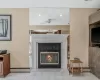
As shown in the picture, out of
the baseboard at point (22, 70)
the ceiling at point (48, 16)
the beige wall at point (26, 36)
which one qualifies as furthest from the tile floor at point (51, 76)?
the ceiling at point (48, 16)

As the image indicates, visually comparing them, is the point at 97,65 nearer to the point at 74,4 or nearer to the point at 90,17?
the point at 90,17

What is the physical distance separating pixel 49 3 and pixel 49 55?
1.91 metres

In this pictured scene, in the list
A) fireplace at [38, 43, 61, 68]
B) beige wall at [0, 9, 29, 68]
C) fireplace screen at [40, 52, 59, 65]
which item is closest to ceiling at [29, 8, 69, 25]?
beige wall at [0, 9, 29, 68]

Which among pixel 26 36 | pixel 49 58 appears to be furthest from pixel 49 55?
pixel 26 36

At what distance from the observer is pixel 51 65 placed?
6238 millimetres

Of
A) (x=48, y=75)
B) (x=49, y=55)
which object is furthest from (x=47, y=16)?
(x=48, y=75)

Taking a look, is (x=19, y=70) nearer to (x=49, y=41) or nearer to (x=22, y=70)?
(x=22, y=70)

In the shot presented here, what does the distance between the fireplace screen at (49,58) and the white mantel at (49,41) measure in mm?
212

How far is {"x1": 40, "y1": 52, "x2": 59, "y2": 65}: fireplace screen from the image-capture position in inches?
246

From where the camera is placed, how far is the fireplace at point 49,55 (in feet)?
20.3

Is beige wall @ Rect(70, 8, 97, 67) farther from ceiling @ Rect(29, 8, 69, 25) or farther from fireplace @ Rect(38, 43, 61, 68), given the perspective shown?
fireplace @ Rect(38, 43, 61, 68)

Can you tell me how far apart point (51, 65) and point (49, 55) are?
37 centimetres

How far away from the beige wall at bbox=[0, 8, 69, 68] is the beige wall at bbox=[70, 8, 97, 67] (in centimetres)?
40

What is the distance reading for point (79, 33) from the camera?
19.6 ft
